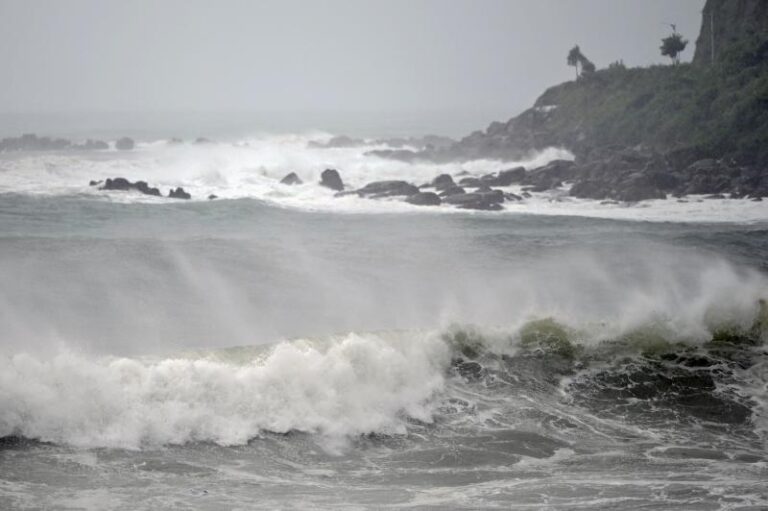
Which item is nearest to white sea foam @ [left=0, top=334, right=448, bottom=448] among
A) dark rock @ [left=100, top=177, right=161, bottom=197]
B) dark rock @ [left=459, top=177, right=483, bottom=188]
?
dark rock @ [left=100, top=177, right=161, bottom=197]

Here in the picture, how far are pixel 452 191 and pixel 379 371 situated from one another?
29875 millimetres

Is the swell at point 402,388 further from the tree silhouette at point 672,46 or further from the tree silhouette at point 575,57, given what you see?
the tree silhouette at point 575,57

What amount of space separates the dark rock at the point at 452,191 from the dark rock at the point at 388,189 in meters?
1.38

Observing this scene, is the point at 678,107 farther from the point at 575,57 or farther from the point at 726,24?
the point at 575,57

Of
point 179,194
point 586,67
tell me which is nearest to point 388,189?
point 179,194

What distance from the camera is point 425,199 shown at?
144ft

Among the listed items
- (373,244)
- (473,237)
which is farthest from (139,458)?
(473,237)

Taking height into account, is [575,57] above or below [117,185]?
above

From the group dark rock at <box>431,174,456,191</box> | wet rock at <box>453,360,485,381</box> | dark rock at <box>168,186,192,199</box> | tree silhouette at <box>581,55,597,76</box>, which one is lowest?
wet rock at <box>453,360,485,381</box>

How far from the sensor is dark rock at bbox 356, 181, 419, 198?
46.0 meters

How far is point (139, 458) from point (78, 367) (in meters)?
2.64

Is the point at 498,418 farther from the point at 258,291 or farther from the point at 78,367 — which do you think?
the point at 258,291

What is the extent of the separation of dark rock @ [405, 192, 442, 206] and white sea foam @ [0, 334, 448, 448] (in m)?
26.2

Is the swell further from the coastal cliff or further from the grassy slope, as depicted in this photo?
the grassy slope
